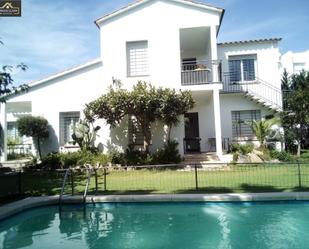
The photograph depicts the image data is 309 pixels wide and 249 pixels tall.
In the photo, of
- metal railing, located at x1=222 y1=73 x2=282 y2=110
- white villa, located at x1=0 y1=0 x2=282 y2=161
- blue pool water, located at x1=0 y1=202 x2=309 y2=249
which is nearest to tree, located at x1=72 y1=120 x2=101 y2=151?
white villa, located at x1=0 y1=0 x2=282 y2=161

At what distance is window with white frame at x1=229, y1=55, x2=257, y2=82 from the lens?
25.6m

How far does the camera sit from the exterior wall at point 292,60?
41.9 m

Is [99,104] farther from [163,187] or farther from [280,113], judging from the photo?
[280,113]

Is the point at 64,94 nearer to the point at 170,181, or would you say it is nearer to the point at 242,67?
the point at 170,181

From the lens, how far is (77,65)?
22312 millimetres

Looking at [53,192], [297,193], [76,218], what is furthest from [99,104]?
[297,193]

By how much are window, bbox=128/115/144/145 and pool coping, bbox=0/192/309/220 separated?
32.1ft

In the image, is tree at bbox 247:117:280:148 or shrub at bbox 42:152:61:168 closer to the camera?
shrub at bbox 42:152:61:168

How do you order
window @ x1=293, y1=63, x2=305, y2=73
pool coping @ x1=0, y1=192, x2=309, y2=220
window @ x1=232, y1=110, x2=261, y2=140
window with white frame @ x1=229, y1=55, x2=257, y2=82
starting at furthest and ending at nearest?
window @ x1=293, y1=63, x2=305, y2=73, window with white frame @ x1=229, y1=55, x2=257, y2=82, window @ x1=232, y1=110, x2=261, y2=140, pool coping @ x1=0, y1=192, x2=309, y2=220

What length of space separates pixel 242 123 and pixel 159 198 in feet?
46.8

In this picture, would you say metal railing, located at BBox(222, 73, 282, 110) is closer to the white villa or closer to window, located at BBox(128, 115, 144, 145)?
the white villa

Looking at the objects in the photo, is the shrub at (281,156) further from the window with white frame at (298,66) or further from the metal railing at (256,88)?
the window with white frame at (298,66)

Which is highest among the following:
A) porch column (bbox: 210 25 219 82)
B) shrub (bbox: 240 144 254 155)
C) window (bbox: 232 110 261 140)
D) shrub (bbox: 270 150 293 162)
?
porch column (bbox: 210 25 219 82)

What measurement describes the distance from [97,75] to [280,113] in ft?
37.5
